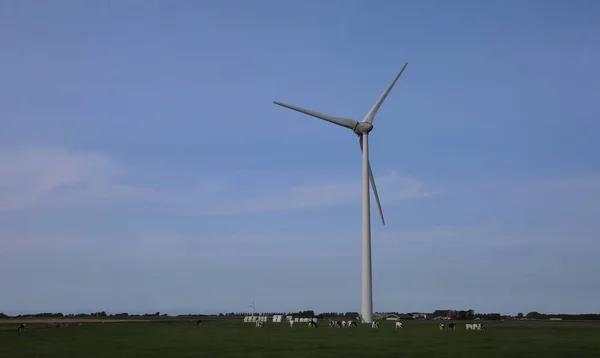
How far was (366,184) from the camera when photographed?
99.1 m

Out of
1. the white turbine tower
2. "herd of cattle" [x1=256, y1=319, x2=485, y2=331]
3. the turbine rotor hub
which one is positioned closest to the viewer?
"herd of cattle" [x1=256, y1=319, x2=485, y2=331]

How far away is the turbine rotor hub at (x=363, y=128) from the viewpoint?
347ft

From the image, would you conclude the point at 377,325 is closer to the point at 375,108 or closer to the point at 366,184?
the point at 366,184

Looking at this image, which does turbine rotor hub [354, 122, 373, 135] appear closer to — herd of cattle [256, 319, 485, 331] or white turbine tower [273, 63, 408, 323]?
white turbine tower [273, 63, 408, 323]

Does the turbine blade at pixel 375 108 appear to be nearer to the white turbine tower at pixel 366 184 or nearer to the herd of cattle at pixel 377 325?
the white turbine tower at pixel 366 184

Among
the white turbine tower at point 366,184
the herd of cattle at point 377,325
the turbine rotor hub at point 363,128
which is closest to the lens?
the herd of cattle at point 377,325

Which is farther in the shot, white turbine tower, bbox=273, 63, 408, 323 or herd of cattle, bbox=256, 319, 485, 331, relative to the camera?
white turbine tower, bbox=273, 63, 408, 323

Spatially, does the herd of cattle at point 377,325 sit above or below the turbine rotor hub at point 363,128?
below

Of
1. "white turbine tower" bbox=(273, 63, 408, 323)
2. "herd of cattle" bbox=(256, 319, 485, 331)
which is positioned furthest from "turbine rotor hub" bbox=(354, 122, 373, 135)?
"herd of cattle" bbox=(256, 319, 485, 331)

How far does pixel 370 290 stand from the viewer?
9612 centimetres

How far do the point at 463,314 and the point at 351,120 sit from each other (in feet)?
334

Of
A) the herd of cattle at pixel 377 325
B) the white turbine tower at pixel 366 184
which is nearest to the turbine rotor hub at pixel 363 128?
the white turbine tower at pixel 366 184

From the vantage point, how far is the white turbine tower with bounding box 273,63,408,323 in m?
95.8

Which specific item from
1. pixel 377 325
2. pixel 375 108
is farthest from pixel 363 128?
pixel 377 325
